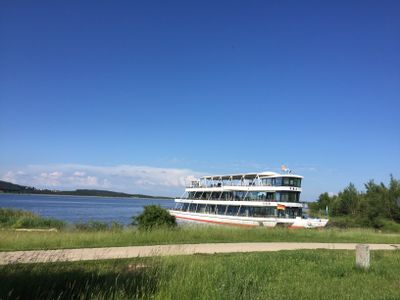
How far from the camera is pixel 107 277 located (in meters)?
7.55

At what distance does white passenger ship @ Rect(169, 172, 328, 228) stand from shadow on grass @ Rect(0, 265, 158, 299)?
37153 millimetres

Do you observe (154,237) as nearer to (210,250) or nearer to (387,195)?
(210,250)

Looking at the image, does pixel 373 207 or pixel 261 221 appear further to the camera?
pixel 373 207

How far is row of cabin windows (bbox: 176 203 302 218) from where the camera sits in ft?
145

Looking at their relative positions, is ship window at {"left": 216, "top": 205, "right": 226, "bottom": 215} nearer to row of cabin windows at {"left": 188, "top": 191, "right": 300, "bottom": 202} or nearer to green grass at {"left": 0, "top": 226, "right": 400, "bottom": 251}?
row of cabin windows at {"left": 188, "top": 191, "right": 300, "bottom": 202}

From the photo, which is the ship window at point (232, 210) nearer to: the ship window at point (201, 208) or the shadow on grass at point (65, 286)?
the ship window at point (201, 208)

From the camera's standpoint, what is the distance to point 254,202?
46031 millimetres

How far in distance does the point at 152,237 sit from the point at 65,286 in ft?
39.7

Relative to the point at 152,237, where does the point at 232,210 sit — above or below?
above

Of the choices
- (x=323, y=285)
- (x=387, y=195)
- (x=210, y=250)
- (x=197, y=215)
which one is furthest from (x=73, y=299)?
(x=387, y=195)

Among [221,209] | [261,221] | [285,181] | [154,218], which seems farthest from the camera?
[221,209]

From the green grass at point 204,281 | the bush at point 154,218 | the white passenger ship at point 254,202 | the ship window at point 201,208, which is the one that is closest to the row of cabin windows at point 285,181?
the white passenger ship at point 254,202

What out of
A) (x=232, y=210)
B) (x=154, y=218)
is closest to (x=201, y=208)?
(x=232, y=210)

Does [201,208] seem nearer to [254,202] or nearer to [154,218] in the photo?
[254,202]
